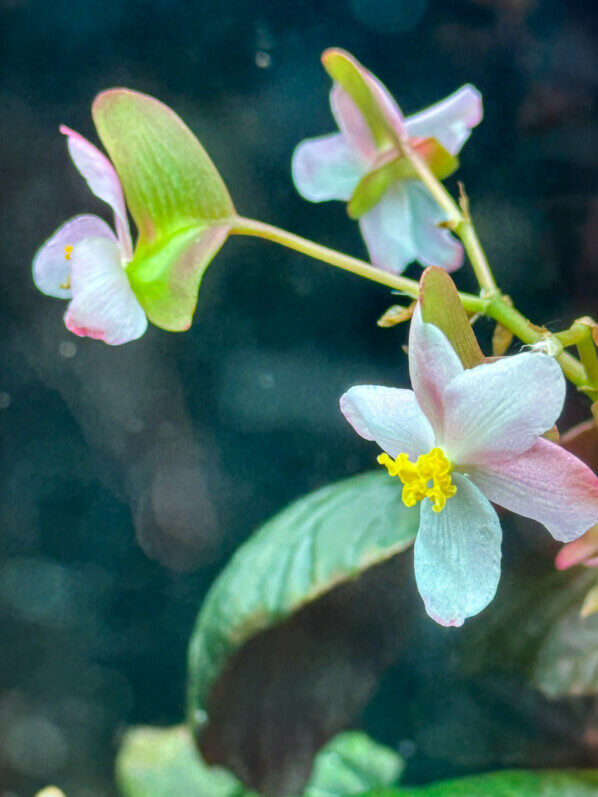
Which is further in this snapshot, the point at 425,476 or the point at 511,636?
the point at 511,636

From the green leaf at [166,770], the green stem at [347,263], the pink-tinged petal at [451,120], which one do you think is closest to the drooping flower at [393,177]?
the pink-tinged petal at [451,120]

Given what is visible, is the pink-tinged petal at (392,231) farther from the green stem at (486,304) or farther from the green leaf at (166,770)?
the green leaf at (166,770)

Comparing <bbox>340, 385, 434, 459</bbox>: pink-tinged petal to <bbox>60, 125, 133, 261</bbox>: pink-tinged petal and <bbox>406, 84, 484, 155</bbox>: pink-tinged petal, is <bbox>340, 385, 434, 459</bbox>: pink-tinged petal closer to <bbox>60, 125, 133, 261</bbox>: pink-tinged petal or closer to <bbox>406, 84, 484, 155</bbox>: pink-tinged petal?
<bbox>60, 125, 133, 261</bbox>: pink-tinged petal

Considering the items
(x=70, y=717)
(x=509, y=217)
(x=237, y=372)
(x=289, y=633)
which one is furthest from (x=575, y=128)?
(x=70, y=717)

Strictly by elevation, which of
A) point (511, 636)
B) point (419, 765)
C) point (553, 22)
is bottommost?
point (419, 765)

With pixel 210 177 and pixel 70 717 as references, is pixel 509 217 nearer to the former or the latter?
pixel 210 177

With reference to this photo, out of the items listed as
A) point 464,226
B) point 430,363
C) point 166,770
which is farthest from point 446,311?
point 166,770

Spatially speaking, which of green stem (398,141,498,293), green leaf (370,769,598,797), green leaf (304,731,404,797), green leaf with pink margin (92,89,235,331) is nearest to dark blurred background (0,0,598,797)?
green leaf (304,731,404,797)
